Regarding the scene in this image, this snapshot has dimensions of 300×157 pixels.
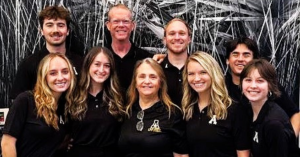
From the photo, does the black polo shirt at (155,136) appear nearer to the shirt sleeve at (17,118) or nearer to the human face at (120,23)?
the shirt sleeve at (17,118)

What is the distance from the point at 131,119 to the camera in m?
2.45

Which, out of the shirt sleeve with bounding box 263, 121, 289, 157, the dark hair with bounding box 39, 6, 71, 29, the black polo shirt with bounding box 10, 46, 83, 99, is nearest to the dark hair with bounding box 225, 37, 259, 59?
the shirt sleeve with bounding box 263, 121, 289, 157

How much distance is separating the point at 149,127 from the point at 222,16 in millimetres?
1331

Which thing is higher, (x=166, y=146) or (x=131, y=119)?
(x=131, y=119)

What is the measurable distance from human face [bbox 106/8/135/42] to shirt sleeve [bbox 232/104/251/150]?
1152 millimetres

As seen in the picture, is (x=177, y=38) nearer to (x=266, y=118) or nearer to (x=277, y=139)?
(x=266, y=118)

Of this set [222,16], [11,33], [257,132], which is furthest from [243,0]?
[11,33]

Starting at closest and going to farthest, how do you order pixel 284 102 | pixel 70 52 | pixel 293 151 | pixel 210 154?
pixel 293 151 < pixel 210 154 < pixel 284 102 < pixel 70 52

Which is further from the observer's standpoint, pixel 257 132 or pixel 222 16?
pixel 222 16

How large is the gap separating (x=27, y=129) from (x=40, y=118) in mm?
100

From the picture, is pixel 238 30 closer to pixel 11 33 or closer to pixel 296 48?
pixel 296 48

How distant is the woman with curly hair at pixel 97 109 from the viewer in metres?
2.39

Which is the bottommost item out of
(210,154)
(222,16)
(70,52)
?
(210,154)

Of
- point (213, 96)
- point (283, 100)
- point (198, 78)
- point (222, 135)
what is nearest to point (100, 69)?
point (198, 78)
